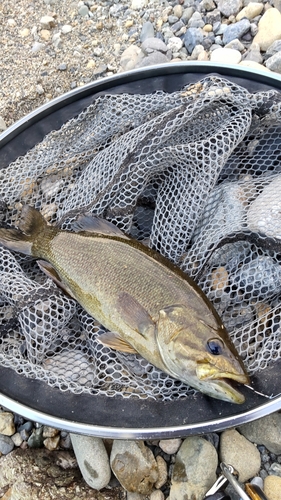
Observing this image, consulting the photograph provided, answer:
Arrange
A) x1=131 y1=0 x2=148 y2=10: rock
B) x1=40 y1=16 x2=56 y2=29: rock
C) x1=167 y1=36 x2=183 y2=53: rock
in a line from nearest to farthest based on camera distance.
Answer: x1=167 y1=36 x2=183 y2=53: rock → x1=131 y1=0 x2=148 y2=10: rock → x1=40 y1=16 x2=56 y2=29: rock

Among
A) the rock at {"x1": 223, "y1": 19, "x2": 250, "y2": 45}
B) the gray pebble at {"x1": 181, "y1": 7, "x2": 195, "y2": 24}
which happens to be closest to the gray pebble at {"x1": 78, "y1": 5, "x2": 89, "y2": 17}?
the gray pebble at {"x1": 181, "y1": 7, "x2": 195, "y2": 24}

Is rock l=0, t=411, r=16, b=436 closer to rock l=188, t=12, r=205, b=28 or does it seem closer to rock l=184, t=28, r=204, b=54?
rock l=184, t=28, r=204, b=54

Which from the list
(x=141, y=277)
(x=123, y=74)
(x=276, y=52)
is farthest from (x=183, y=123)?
(x=276, y=52)

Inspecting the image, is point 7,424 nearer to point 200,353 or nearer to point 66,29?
point 200,353

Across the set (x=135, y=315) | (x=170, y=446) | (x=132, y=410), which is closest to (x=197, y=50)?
(x=135, y=315)

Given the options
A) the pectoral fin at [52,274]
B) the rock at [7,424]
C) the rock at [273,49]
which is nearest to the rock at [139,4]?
the rock at [273,49]
